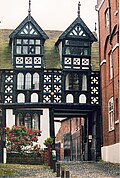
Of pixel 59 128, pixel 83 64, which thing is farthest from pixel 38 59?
pixel 59 128

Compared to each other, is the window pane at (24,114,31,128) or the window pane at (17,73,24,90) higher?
the window pane at (17,73,24,90)

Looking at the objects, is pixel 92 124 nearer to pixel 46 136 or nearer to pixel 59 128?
pixel 46 136

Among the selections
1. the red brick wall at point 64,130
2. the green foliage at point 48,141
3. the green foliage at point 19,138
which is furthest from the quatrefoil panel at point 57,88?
the red brick wall at point 64,130

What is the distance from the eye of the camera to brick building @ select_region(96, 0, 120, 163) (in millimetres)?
26991

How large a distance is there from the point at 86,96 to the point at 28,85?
13.9 ft

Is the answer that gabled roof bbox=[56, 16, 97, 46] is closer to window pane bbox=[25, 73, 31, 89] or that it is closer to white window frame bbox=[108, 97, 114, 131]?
window pane bbox=[25, 73, 31, 89]

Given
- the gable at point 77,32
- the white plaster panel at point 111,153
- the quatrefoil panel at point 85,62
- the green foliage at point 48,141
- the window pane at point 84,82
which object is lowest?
the white plaster panel at point 111,153

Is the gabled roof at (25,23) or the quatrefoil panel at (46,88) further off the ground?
the gabled roof at (25,23)

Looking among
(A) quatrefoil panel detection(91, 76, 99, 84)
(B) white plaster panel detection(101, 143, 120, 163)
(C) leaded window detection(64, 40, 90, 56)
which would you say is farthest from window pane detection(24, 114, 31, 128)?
(B) white plaster panel detection(101, 143, 120, 163)

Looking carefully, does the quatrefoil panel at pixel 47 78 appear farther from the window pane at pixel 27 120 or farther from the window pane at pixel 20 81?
the window pane at pixel 27 120

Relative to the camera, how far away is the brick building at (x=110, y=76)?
1063 inches

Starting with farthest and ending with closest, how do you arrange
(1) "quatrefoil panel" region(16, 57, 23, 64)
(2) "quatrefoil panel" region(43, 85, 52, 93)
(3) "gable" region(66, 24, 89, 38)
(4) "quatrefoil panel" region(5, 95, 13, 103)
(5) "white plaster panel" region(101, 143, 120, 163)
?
(3) "gable" region(66, 24, 89, 38) < (1) "quatrefoil panel" region(16, 57, 23, 64) < (2) "quatrefoil panel" region(43, 85, 52, 93) < (4) "quatrefoil panel" region(5, 95, 13, 103) < (5) "white plaster panel" region(101, 143, 120, 163)

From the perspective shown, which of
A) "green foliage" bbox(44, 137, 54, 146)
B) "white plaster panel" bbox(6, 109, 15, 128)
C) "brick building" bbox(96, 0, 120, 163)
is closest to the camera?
"brick building" bbox(96, 0, 120, 163)

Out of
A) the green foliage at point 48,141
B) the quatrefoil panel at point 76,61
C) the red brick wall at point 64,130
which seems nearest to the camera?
the green foliage at point 48,141
